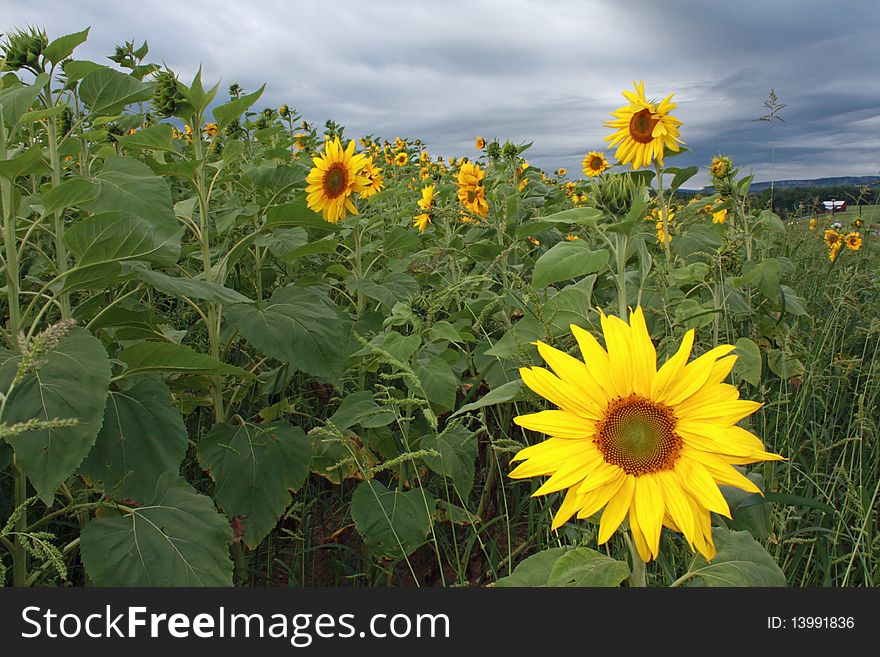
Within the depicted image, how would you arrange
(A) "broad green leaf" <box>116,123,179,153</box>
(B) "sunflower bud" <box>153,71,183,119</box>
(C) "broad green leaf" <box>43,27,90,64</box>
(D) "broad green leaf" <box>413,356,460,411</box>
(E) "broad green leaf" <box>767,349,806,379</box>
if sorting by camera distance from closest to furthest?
(C) "broad green leaf" <box>43,27,90,64</box> < (D) "broad green leaf" <box>413,356,460,411</box> < (A) "broad green leaf" <box>116,123,179,153</box> < (B) "sunflower bud" <box>153,71,183,119</box> < (E) "broad green leaf" <box>767,349,806,379</box>

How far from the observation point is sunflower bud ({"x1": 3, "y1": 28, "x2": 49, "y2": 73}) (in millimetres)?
2037

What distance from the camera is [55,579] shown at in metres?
1.93

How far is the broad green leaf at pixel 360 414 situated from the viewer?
2.09 m

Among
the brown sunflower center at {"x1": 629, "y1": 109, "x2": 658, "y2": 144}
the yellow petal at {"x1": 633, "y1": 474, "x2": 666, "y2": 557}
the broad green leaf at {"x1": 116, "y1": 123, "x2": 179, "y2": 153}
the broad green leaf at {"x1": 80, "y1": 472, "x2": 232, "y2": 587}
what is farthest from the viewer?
the brown sunflower center at {"x1": 629, "y1": 109, "x2": 658, "y2": 144}

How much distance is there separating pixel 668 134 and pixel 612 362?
2303 mm

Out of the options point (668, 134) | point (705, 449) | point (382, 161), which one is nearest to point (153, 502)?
point (705, 449)

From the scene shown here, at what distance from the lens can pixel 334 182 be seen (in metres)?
3.38

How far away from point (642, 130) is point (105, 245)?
8.07 feet

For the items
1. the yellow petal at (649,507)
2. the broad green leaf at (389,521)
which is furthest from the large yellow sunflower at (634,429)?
the broad green leaf at (389,521)

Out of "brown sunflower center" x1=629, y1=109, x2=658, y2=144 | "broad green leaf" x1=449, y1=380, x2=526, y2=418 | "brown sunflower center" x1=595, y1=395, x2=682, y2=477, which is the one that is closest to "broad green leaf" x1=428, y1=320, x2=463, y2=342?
"broad green leaf" x1=449, y1=380, x2=526, y2=418

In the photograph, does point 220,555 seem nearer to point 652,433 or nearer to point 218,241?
point 652,433

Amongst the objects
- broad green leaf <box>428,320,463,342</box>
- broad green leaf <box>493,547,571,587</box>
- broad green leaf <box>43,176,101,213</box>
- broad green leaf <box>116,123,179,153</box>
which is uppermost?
broad green leaf <box>116,123,179,153</box>

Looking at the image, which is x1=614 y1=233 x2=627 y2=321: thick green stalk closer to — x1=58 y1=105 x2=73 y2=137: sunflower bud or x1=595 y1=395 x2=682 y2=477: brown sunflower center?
x1=595 y1=395 x2=682 y2=477: brown sunflower center

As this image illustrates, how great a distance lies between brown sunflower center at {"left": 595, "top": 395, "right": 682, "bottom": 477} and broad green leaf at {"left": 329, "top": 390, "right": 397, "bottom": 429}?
94 cm
